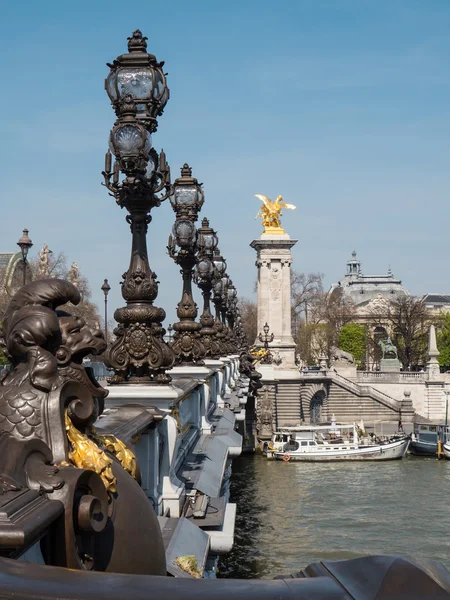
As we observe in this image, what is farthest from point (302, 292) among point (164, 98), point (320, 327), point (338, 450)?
point (164, 98)

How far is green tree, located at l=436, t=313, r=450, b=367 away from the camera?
Result: 98500 millimetres

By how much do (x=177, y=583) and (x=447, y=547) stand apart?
28.9 m

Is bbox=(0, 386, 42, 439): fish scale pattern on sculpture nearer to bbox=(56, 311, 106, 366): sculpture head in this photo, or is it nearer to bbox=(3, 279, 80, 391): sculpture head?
bbox=(3, 279, 80, 391): sculpture head

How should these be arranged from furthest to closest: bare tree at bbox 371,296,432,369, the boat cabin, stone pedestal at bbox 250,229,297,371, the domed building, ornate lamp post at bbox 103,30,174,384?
1. the domed building
2. bare tree at bbox 371,296,432,369
3. stone pedestal at bbox 250,229,297,371
4. the boat cabin
5. ornate lamp post at bbox 103,30,174,384

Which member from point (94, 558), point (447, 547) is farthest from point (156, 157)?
point (447, 547)

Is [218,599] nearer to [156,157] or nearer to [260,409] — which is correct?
[156,157]

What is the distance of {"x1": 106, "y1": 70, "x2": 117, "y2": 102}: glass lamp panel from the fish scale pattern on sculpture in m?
5.94

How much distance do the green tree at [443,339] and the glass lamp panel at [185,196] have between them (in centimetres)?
8700

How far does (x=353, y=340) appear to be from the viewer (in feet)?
333

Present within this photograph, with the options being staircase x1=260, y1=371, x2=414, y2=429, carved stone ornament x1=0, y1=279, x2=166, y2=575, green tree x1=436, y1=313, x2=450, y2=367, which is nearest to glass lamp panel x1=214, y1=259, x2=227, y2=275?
carved stone ornament x1=0, y1=279, x2=166, y2=575

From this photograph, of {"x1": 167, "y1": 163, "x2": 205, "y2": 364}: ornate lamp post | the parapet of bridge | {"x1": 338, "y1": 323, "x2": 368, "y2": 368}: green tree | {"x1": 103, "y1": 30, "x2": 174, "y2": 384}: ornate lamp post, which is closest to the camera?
the parapet of bridge

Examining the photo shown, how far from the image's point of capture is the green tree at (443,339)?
323 feet

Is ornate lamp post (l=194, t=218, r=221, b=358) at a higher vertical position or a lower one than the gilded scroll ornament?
higher

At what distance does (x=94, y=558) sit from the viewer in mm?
3102
